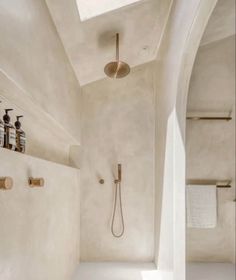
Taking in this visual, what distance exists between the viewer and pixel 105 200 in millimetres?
4109

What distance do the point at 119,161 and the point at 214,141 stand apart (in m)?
1.36

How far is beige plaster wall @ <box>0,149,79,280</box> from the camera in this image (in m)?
1.47

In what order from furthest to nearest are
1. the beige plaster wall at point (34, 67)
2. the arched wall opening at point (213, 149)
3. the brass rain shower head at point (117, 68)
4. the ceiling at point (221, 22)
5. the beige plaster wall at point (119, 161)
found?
the beige plaster wall at point (119, 161)
the arched wall opening at point (213, 149)
the brass rain shower head at point (117, 68)
the ceiling at point (221, 22)
the beige plaster wall at point (34, 67)

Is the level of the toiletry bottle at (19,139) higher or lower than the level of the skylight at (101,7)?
lower

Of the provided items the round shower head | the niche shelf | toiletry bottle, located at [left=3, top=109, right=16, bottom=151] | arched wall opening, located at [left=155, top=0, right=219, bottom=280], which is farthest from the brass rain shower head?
toiletry bottle, located at [left=3, top=109, right=16, bottom=151]

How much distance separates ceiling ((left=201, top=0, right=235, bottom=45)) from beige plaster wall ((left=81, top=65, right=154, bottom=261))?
963mm

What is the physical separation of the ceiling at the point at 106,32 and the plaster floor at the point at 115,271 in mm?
2435

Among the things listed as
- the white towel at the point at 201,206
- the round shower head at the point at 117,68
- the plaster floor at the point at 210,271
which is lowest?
the plaster floor at the point at 210,271

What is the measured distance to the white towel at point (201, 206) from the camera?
148 inches

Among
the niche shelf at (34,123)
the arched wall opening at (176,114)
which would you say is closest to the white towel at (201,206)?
the arched wall opening at (176,114)

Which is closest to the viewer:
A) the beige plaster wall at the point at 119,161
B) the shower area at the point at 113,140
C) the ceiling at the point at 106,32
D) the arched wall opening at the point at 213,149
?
the shower area at the point at 113,140

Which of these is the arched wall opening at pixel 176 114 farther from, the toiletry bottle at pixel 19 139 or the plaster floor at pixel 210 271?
Result: the toiletry bottle at pixel 19 139

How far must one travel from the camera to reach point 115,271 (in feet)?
Result: 11.7

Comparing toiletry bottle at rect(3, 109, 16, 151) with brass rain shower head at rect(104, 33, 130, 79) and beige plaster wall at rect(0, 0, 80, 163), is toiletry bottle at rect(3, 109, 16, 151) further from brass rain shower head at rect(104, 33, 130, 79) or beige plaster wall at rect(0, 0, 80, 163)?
brass rain shower head at rect(104, 33, 130, 79)
